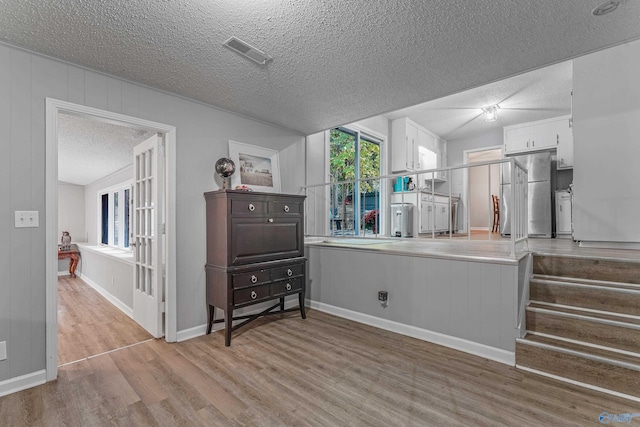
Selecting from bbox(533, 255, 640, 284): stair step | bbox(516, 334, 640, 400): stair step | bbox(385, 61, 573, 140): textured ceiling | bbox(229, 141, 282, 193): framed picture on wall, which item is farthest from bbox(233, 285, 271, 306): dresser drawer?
bbox(385, 61, 573, 140): textured ceiling

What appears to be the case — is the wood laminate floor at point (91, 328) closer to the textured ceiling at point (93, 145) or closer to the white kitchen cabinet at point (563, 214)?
the textured ceiling at point (93, 145)

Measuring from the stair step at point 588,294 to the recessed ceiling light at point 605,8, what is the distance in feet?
6.24

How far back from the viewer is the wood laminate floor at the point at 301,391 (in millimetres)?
1659

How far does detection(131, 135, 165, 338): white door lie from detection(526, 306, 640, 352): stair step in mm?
3205

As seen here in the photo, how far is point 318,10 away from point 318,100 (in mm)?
1256

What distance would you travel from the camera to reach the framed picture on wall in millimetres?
3172

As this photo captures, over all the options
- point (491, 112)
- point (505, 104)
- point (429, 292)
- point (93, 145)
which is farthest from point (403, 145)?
point (93, 145)

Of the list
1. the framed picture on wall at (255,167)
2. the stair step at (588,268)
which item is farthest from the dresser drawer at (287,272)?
the stair step at (588,268)

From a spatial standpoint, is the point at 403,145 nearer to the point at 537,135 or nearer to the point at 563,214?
the point at 537,135

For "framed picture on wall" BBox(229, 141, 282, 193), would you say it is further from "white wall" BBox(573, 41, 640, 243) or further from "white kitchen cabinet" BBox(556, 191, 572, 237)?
"white kitchen cabinet" BBox(556, 191, 572, 237)

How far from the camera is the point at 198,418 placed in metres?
1.67

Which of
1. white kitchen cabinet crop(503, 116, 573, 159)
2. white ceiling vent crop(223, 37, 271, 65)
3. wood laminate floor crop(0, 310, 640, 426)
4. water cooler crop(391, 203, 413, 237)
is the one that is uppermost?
white kitchen cabinet crop(503, 116, 573, 159)

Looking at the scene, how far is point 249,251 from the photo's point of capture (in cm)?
278

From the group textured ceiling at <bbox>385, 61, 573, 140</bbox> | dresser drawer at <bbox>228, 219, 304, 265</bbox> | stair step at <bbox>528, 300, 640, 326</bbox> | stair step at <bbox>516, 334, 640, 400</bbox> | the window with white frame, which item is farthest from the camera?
the window with white frame
